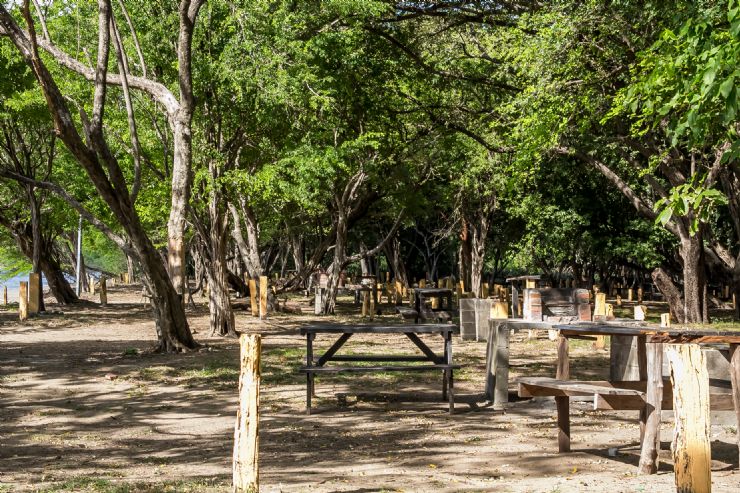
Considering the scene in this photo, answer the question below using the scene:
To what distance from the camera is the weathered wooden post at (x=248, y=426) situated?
6164 mm

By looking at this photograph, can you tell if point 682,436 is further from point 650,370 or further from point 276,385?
point 276,385

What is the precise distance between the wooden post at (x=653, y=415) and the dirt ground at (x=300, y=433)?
15 centimetres

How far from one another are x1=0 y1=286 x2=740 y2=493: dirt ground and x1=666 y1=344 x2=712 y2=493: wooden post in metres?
1.05

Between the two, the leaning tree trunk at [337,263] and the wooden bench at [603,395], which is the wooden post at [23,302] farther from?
the wooden bench at [603,395]

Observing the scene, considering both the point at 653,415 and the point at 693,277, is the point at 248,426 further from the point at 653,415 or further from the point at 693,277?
the point at 693,277

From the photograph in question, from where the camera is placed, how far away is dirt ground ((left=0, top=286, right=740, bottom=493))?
7371mm

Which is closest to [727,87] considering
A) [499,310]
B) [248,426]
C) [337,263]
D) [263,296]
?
[248,426]

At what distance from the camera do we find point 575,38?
725 inches

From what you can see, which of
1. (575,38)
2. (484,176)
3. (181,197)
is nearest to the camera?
(181,197)

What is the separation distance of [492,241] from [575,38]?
29440 mm

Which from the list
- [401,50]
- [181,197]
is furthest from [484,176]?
[181,197]

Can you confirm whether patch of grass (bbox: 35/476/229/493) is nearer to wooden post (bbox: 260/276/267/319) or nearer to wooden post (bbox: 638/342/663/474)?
wooden post (bbox: 638/342/663/474)

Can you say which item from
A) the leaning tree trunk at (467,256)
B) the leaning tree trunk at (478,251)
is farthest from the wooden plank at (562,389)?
the leaning tree trunk at (467,256)

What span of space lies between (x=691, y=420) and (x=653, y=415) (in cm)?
156
